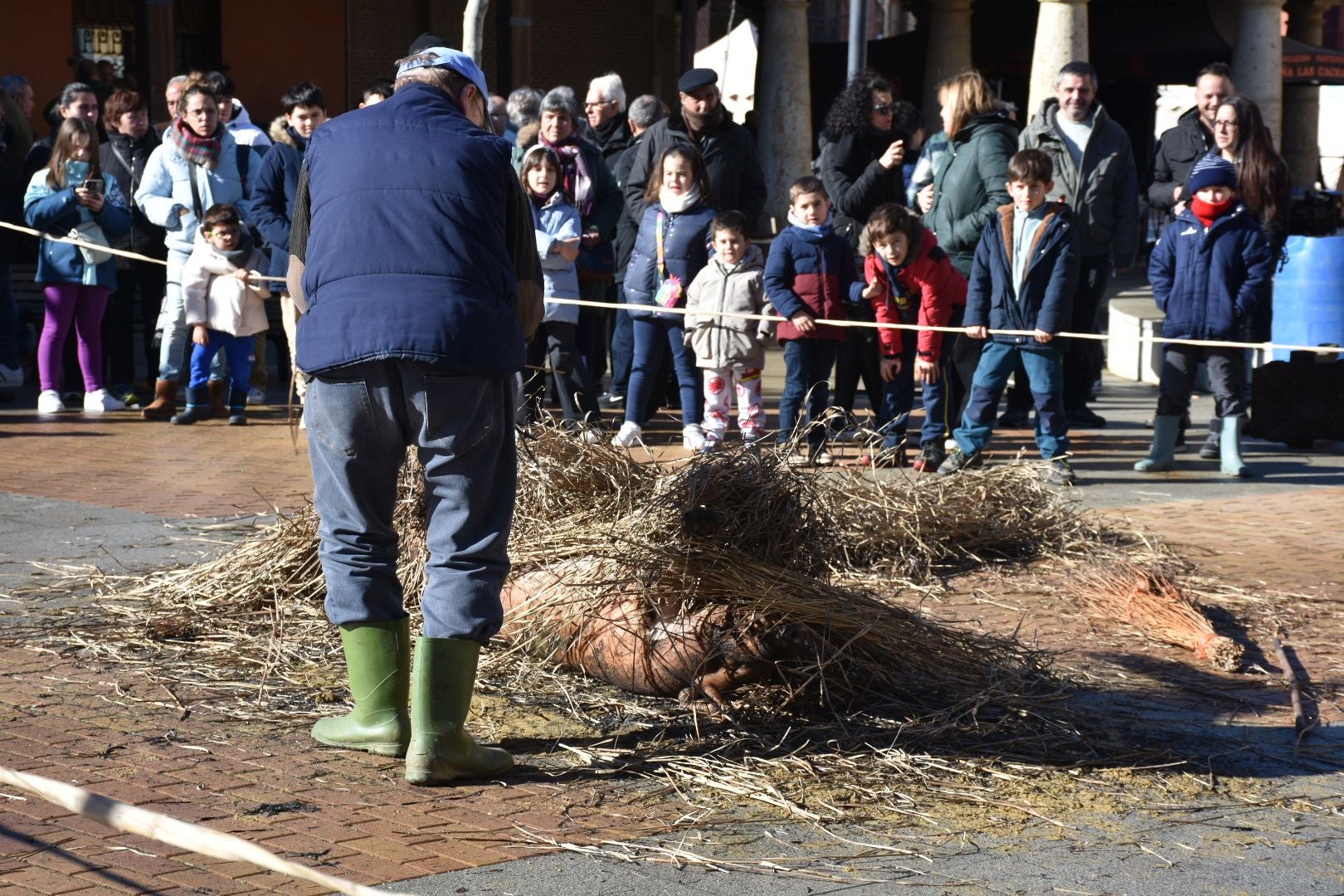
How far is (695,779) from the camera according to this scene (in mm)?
4484

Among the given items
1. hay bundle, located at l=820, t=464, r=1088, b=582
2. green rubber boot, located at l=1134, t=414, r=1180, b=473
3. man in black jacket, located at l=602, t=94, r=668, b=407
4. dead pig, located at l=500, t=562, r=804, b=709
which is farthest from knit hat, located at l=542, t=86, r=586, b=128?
dead pig, located at l=500, t=562, r=804, b=709

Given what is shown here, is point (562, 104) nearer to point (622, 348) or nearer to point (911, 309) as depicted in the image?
point (622, 348)

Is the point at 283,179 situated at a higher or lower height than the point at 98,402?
higher

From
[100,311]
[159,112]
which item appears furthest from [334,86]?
[100,311]

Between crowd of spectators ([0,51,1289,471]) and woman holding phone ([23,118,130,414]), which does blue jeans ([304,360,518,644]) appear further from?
woman holding phone ([23,118,130,414])

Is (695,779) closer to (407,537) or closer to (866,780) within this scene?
(866,780)

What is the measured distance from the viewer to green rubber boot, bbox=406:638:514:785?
441 centimetres

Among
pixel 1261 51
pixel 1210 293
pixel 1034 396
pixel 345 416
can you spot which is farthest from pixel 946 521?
pixel 1261 51

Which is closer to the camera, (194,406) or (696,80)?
(696,80)

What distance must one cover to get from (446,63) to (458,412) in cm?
91

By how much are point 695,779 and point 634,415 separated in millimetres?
5957

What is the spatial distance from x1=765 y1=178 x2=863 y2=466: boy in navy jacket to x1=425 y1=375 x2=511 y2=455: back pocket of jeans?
5.47 meters

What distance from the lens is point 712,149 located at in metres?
11.1

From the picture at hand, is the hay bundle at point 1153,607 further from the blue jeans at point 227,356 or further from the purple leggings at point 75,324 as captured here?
the purple leggings at point 75,324
